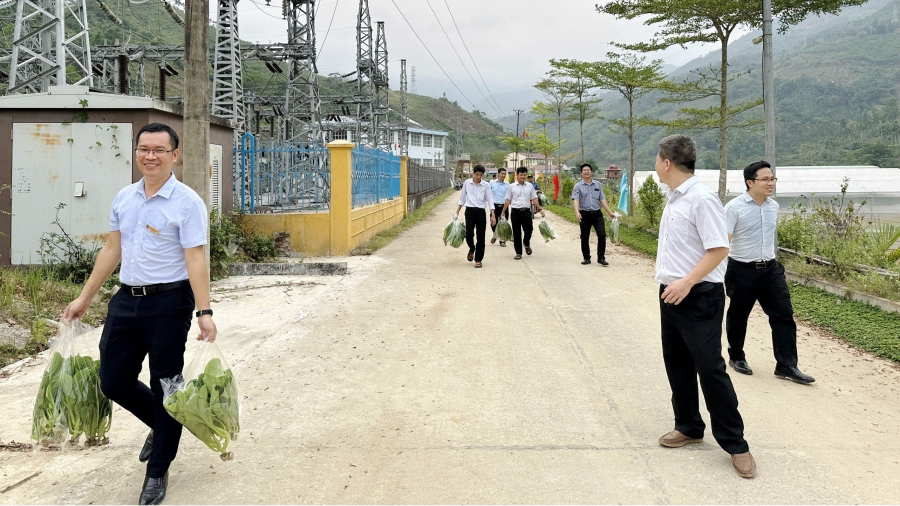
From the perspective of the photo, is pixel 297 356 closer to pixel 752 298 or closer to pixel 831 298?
pixel 752 298

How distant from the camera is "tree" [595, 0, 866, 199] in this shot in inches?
539

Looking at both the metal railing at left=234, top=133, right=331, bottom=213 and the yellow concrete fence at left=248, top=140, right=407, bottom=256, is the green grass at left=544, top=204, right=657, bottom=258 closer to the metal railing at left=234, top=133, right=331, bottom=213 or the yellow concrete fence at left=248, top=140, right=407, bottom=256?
the yellow concrete fence at left=248, top=140, right=407, bottom=256

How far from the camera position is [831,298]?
829cm

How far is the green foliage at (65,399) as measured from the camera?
3408 millimetres

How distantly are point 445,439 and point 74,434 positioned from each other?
2.02 meters

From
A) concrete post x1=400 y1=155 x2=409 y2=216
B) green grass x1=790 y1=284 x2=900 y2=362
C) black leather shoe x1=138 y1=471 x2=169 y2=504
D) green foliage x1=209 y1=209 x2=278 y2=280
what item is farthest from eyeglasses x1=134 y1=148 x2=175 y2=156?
concrete post x1=400 y1=155 x2=409 y2=216

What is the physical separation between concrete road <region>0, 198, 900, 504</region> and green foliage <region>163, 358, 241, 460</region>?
0.31 m

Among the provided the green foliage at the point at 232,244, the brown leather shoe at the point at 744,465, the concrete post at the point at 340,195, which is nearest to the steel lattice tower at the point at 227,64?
the concrete post at the point at 340,195

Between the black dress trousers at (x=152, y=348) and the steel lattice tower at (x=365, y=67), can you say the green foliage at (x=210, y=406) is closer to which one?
the black dress trousers at (x=152, y=348)

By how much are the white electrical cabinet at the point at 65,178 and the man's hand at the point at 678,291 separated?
7977mm

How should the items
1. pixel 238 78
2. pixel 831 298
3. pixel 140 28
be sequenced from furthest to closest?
pixel 140 28 → pixel 238 78 → pixel 831 298

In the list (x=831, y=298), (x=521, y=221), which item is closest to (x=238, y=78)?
(x=521, y=221)

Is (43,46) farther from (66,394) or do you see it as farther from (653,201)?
(653,201)

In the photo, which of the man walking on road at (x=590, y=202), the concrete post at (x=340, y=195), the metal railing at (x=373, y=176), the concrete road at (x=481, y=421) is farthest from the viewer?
the metal railing at (x=373, y=176)
